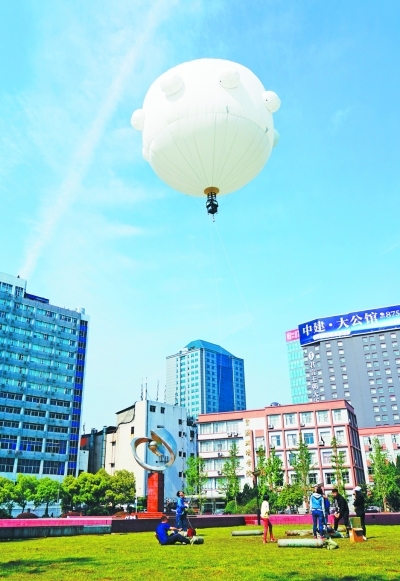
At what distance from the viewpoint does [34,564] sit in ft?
33.0

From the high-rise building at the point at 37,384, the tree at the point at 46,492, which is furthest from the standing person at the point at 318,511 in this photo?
the high-rise building at the point at 37,384

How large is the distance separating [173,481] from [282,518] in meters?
A: 62.3

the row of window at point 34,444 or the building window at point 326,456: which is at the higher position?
the row of window at point 34,444

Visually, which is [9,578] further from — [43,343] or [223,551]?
[43,343]

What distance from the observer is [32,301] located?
3583 inches

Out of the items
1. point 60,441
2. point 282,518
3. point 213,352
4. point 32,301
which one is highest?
point 213,352

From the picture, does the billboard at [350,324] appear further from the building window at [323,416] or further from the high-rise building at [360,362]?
the building window at [323,416]

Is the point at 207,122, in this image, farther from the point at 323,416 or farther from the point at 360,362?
the point at 360,362

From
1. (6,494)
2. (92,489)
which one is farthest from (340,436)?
(6,494)

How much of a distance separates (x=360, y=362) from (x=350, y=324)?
10349 mm

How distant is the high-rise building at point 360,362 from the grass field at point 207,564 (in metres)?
107

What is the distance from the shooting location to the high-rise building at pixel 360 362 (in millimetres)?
111188

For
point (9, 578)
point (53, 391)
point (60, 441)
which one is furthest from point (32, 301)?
point (9, 578)

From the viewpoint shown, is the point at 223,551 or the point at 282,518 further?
the point at 282,518
